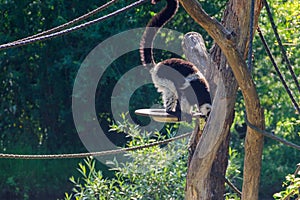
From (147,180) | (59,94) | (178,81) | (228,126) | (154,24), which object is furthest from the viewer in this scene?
(59,94)

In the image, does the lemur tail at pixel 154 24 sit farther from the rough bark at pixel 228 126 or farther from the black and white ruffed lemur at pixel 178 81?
the rough bark at pixel 228 126

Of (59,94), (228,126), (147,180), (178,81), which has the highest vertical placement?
(59,94)

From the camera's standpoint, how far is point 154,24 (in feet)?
10.7

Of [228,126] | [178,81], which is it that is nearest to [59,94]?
[178,81]

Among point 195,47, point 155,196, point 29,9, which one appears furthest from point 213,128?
point 29,9

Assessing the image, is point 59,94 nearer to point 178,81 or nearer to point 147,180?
point 147,180

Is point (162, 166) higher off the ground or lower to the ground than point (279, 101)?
lower

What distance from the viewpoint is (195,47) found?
Result: 134 inches

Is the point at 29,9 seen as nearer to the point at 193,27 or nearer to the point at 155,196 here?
the point at 193,27

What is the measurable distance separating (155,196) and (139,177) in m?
0.19

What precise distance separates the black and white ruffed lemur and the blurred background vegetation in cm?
245

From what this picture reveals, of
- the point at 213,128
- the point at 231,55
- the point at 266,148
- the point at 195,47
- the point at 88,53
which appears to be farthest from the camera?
the point at 266,148

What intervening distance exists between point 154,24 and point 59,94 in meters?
3.88

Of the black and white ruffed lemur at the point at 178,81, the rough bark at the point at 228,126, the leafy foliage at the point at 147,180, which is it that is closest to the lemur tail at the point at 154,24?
the black and white ruffed lemur at the point at 178,81
